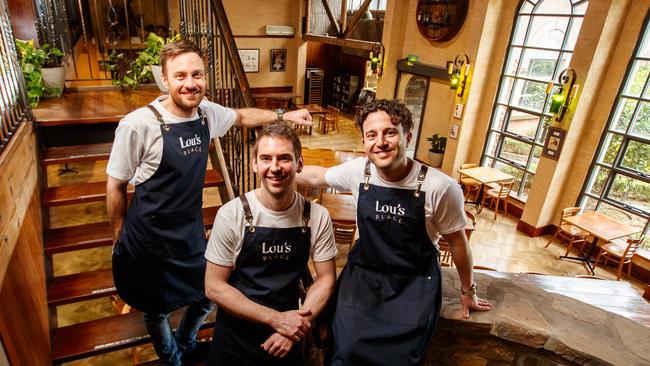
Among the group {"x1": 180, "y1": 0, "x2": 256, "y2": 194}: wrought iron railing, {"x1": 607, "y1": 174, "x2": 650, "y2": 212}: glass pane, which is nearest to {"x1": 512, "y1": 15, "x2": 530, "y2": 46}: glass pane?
{"x1": 607, "y1": 174, "x2": 650, "y2": 212}: glass pane

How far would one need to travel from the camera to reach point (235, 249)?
5.32 ft

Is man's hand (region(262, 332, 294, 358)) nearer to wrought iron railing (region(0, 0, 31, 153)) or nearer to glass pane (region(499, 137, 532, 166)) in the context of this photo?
wrought iron railing (region(0, 0, 31, 153))

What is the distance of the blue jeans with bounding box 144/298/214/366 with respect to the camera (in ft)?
6.89

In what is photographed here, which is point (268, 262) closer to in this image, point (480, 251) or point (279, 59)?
point (480, 251)

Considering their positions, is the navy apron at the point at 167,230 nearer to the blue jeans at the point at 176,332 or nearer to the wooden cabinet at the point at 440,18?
the blue jeans at the point at 176,332

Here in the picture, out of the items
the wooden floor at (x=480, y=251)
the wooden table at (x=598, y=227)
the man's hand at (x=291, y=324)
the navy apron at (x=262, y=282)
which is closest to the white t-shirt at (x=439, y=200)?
the navy apron at (x=262, y=282)

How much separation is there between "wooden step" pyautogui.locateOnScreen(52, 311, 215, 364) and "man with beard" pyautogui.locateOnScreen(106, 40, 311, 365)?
29 centimetres

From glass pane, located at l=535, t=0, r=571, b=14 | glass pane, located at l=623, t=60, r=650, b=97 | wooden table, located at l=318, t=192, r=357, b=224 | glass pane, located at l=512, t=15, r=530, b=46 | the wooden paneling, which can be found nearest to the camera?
the wooden paneling

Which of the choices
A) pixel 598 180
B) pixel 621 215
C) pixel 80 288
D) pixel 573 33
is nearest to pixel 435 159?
pixel 598 180

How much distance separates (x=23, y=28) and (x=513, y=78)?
8.05 meters

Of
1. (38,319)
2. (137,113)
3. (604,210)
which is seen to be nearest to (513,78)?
(604,210)

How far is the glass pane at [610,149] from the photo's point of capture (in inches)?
252

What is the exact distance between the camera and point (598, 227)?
5957 millimetres

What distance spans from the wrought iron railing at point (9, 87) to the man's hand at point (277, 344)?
1.79 meters
